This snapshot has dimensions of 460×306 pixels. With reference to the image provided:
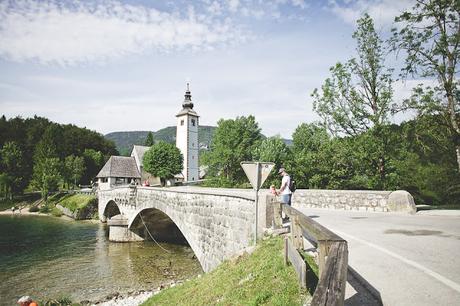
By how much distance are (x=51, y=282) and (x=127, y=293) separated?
4968mm

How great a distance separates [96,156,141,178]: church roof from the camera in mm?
53938

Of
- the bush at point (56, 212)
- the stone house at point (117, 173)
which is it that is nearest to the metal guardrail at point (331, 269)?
the bush at point (56, 212)

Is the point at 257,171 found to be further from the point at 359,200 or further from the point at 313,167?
→ the point at 313,167

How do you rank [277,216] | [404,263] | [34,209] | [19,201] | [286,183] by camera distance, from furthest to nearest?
[19,201] → [34,209] → [286,183] → [277,216] → [404,263]

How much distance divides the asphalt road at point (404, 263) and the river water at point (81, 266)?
12.2 m

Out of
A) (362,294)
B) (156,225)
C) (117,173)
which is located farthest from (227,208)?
(117,173)

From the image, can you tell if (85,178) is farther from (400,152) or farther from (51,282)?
(400,152)

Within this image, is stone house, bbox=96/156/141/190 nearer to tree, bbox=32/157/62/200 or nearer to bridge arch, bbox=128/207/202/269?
tree, bbox=32/157/62/200

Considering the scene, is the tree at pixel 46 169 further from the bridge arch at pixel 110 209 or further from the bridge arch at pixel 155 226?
the bridge arch at pixel 155 226

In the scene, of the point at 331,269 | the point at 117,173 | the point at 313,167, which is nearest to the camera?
the point at 331,269

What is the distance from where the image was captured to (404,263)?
5238 millimetres

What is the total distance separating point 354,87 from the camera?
18.2 metres

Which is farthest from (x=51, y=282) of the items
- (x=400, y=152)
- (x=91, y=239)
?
(x=400, y=152)

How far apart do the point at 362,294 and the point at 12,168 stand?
67510 mm
